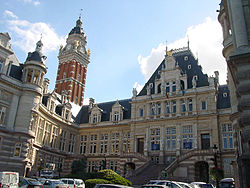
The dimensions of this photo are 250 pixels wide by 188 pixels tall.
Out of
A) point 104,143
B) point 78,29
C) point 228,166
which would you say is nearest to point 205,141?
point 228,166

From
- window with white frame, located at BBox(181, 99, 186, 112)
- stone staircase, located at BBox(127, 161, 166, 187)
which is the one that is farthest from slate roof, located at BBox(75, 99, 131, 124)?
stone staircase, located at BBox(127, 161, 166, 187)

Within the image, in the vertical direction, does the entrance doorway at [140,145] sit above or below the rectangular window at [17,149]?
above

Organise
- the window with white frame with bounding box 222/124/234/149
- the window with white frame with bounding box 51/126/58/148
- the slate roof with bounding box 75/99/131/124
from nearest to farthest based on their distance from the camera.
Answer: the window with white frame with bounding box 222/124/234/149, the window with white frame with bounding box 51/126/58/148, the slate roof with bounding box 75/99/131/124

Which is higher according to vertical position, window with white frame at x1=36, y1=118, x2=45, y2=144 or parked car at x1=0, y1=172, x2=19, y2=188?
window with white frame at x1=36, y1=118, x2=45, y2=144

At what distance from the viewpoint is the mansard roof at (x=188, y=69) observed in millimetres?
43562

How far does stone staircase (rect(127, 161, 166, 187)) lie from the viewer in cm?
3465

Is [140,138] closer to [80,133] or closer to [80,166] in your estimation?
[80,166]

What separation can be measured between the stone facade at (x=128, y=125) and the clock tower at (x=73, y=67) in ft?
41.5

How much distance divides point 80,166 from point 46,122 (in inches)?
373

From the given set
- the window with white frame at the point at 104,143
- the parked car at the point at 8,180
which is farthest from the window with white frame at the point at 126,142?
the parked car at the point at 8,180

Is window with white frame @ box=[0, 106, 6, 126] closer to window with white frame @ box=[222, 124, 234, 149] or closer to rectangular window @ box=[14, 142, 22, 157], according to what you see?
rectangular window @ box=[14, 142, 22, 157]

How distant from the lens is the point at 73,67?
68.8 meters

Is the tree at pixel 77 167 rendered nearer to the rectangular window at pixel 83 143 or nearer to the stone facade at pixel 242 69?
the rectangular window at pixel 83 143

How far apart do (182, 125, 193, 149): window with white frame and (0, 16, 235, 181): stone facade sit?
15cm
